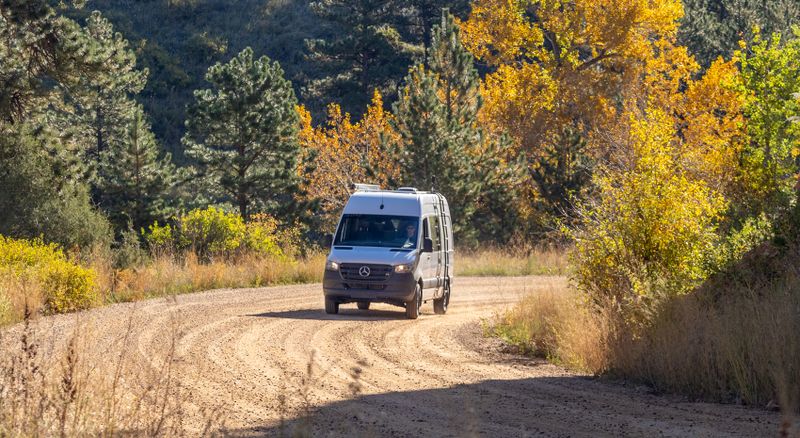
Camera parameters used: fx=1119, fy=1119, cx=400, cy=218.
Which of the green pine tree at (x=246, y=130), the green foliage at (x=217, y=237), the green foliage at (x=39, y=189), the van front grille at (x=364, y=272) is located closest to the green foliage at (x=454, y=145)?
the green pine tree at (x=246, y=130)

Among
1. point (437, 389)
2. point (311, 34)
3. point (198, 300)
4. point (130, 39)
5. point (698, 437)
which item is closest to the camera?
point (698, 437)

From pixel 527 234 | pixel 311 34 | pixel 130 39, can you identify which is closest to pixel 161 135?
pixel 130 39

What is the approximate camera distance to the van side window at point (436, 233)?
76.1 feet

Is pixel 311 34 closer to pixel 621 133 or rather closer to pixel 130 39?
pixel 130 39

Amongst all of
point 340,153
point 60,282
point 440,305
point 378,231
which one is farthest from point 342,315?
point 340,153

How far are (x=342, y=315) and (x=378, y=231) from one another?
72.4 inches

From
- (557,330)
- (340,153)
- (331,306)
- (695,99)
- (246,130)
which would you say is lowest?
(331,306)

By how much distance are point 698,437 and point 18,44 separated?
824 inches

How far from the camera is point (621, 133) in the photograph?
167 ft

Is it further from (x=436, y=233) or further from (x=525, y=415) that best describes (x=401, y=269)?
(x=525, y=415)

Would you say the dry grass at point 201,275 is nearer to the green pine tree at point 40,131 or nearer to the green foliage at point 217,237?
the green foliage at point 217,237

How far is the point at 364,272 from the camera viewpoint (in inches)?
845

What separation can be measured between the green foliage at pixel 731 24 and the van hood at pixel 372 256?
4205cm

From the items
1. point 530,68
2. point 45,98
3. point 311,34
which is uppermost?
point 311,34
